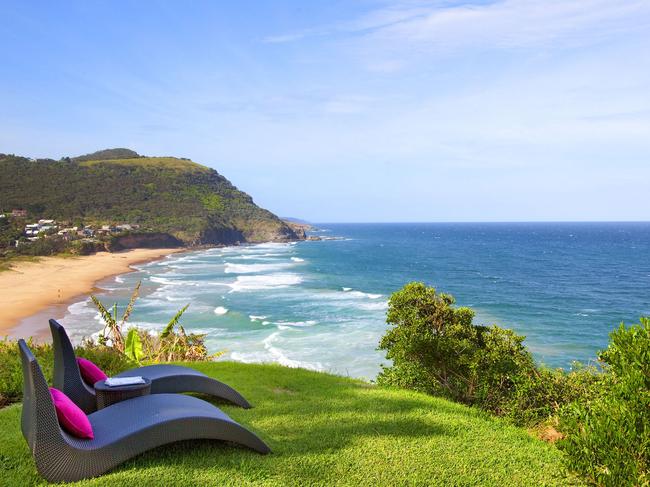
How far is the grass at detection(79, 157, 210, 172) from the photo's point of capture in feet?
417

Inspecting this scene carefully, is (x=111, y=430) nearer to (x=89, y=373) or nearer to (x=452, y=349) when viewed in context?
(x=89, y=373)

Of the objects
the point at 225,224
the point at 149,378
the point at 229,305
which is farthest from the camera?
the point at 225,224

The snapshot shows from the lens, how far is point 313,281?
4831cm

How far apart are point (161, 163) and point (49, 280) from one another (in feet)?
314

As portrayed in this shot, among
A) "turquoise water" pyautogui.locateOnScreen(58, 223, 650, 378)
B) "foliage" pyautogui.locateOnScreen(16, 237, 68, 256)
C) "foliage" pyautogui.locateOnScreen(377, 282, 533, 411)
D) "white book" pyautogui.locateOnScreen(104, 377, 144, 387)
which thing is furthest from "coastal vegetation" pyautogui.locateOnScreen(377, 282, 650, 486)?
"foliage" pyautogui.locateOnScreen(16, 237, 68, 256)

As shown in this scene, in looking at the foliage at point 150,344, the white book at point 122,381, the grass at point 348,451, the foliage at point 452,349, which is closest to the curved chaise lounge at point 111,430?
the grass at point 348,451

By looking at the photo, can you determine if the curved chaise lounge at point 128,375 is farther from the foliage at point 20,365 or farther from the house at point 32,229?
the house at point 32,229

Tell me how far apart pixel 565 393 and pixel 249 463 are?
574 centimetres

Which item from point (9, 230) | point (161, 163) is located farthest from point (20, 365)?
point (161, 163)

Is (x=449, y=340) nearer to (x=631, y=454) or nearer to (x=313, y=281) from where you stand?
(x=631, y=454)

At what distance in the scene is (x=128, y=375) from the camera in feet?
23.0

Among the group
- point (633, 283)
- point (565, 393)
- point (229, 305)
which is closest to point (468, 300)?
point (229, 305)

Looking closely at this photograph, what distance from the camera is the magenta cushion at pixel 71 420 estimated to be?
467 centimetres

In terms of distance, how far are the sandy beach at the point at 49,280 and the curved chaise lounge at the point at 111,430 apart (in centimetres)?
2514
